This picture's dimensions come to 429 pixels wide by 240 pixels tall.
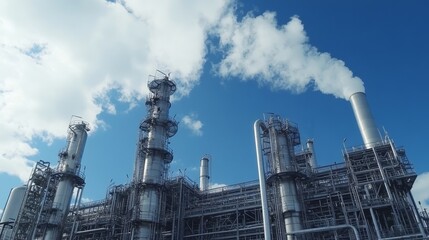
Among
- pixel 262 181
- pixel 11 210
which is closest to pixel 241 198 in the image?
pixel 262 181

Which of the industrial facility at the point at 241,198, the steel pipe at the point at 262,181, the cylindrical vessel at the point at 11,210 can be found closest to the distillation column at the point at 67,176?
the industrial facility at the point at 241,198

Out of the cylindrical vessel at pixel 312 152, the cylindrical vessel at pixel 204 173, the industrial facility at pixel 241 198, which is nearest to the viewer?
the industrial facility at pixel 241 198

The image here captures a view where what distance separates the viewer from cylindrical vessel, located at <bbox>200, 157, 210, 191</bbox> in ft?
177

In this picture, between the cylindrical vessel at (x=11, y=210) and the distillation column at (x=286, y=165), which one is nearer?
the distillation column at (x=286, y=165)

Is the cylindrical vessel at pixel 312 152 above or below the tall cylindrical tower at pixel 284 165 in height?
above

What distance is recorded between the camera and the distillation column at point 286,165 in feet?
110

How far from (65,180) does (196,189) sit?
16647 mm

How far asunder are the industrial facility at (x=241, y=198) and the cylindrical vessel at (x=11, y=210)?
0.11 m

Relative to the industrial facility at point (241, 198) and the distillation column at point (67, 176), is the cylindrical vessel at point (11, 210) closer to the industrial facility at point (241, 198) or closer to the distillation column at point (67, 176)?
the industrial facility at point (241, 198)

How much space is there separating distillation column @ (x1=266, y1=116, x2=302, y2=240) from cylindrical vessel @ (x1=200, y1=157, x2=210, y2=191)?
17.0 metres

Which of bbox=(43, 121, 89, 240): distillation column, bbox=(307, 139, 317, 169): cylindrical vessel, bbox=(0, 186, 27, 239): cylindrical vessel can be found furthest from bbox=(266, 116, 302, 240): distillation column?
bbox=(0, 186, 27, 239): cylindrical vessel

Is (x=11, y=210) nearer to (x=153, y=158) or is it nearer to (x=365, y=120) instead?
(x=153, y=158)

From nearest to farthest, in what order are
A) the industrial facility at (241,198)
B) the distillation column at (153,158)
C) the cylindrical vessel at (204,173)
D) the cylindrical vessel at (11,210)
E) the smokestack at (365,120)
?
the industrial facility at (241,198)
the distillation column at (153,158)
the smokestack at (365,120)
the cylindrical vessel at (11,210)
the cylindrical vessel at (204,173)

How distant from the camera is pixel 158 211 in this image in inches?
1542
